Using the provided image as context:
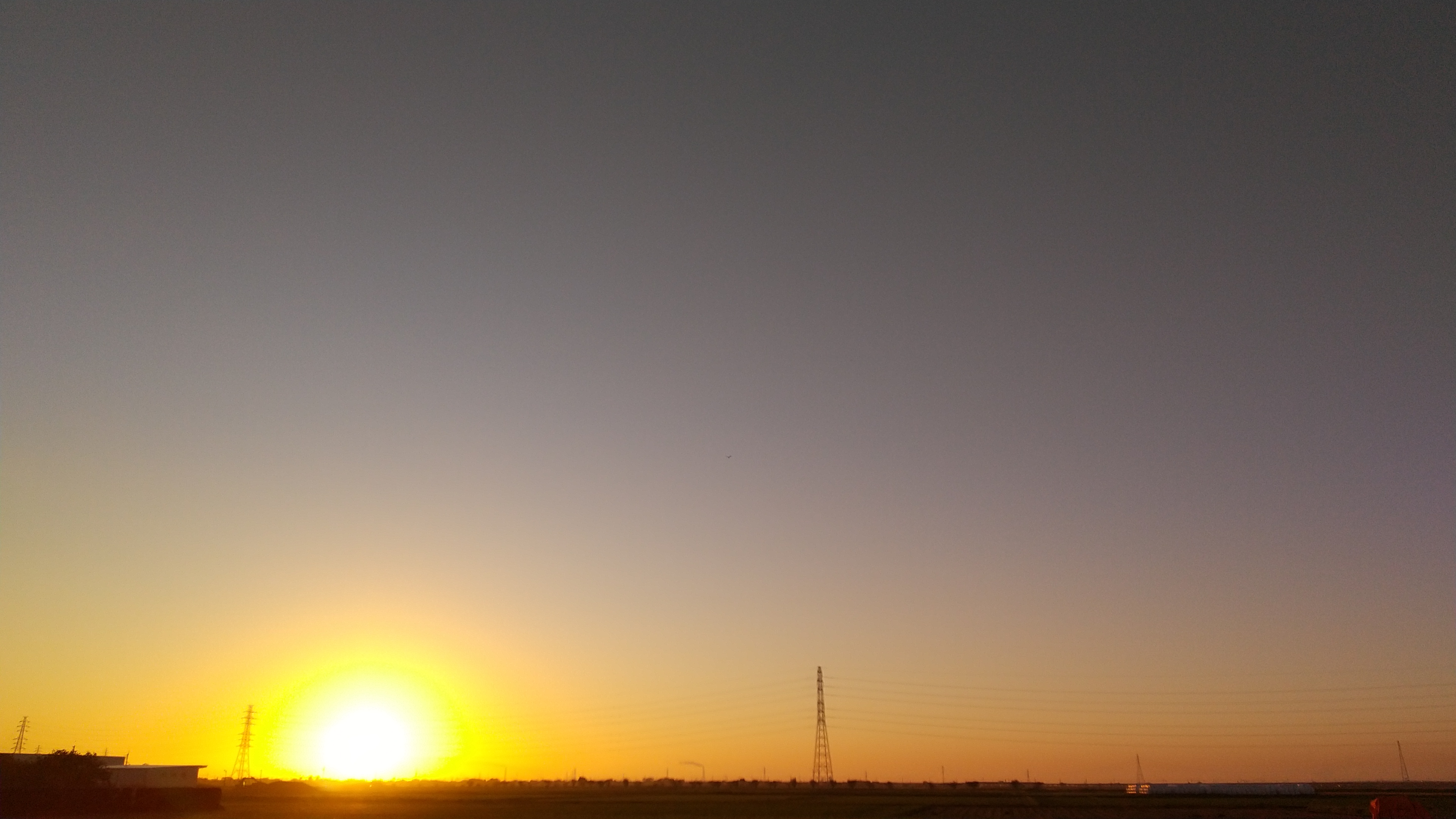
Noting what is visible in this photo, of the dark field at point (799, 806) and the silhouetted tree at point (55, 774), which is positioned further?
the silhouetted tree at point (55, 774)

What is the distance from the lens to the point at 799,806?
96.1 m

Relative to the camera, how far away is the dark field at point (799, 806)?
79000 mm

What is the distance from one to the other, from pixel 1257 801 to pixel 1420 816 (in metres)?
50.8

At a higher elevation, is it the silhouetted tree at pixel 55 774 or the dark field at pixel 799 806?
the silhouetted tree at pixel 55 774

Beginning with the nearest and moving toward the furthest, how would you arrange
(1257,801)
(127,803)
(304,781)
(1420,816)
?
(1420,816), (127,803), (1257,801), (304,781)

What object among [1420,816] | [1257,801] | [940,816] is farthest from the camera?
[1257,801]

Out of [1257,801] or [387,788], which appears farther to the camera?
[387,788]

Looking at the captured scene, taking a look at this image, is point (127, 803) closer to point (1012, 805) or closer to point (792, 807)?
point (792, 807)

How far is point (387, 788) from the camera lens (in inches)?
7672

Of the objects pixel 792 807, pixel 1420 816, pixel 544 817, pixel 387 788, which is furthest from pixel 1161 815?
pixel 387 788

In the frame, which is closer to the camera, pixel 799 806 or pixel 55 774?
pixel 55 774

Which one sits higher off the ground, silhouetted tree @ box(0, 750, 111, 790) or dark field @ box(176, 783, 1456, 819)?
silhouetted tree @ box(0, 750, 111, 790)

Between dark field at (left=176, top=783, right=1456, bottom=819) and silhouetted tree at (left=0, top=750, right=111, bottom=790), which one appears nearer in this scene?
dark field at (left=176, top=783, right=1456, bottom=819)

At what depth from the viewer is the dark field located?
79000mm
